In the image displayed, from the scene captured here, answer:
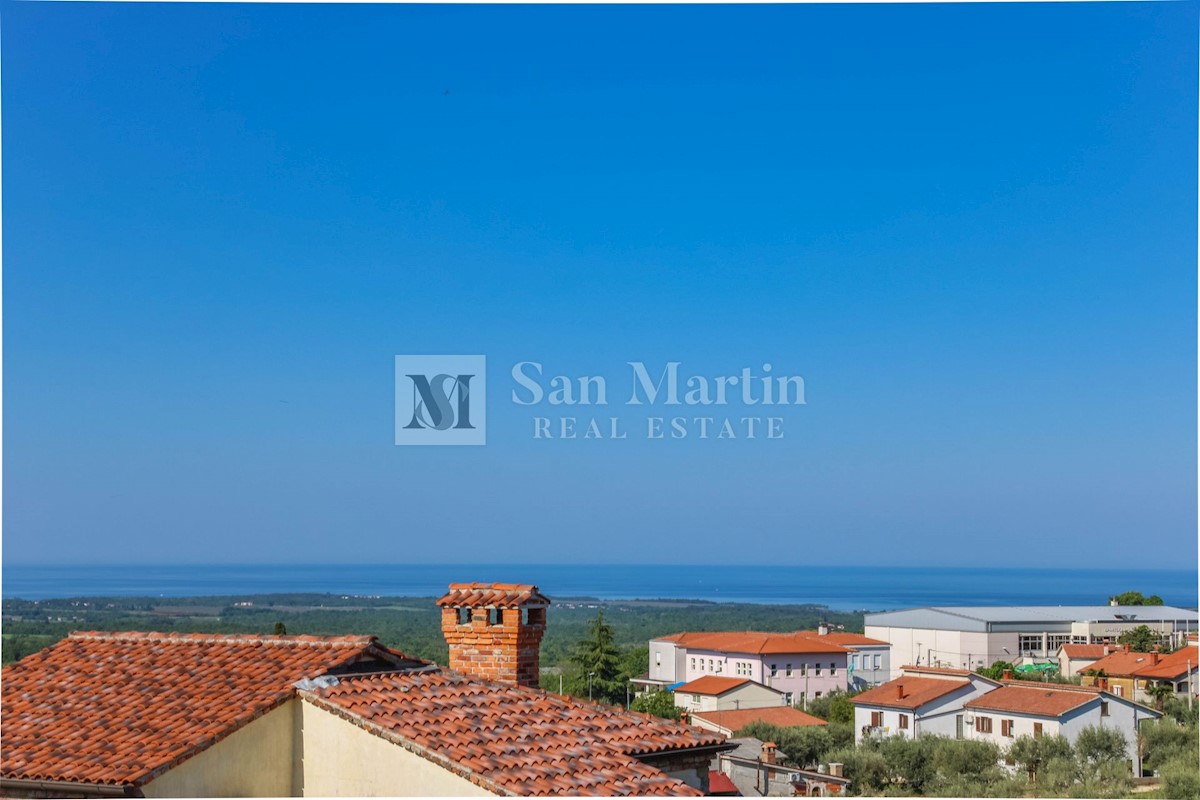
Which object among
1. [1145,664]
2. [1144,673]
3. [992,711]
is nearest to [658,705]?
[992,711]

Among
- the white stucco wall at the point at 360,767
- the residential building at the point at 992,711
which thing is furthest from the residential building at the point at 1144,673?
the white stucco wall at the point at 360,767

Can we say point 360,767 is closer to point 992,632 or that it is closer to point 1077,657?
point 1077,657

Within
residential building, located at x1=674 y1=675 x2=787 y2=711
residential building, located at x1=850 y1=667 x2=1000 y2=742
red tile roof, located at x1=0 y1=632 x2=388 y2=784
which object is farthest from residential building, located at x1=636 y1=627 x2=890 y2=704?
red tile roof, located at x1=0 y1=632 x2=388 y2=784

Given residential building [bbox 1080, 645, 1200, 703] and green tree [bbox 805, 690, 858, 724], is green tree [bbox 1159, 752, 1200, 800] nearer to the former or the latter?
residential building [bbox 1080, 645, 1200, 703]

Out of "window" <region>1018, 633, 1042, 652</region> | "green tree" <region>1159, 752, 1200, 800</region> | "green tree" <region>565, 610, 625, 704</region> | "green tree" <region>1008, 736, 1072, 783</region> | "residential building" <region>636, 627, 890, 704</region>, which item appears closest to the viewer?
"green tree" <region>1159, 752, 1200, 800</region>

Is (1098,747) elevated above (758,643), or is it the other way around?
(1098,747)

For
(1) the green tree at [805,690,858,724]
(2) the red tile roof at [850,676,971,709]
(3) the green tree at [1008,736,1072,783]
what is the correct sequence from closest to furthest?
1. (3) the green tree at [1008,736,1072,783]
2. (2) the red tile roof at [850,676,971,709]
3. (1) the green tree at [805,690,858,724]
